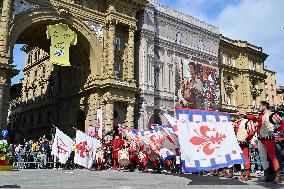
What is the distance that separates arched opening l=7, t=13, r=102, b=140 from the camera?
34.9m

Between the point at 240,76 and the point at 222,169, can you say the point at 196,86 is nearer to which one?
the point at 240,76

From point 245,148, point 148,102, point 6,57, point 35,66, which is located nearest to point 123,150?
point 245,148

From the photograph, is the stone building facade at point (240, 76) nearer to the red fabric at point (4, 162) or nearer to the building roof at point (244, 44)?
the building roof at point (244, 44)

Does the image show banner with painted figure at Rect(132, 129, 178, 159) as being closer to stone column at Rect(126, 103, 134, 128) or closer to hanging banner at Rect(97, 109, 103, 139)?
hanging banner at Rect(97, 109, 103, 139)

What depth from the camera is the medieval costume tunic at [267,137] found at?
385 inches

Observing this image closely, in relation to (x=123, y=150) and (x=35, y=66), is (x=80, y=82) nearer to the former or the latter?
(x=35, y=66)

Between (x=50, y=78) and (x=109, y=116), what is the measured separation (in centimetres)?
1480

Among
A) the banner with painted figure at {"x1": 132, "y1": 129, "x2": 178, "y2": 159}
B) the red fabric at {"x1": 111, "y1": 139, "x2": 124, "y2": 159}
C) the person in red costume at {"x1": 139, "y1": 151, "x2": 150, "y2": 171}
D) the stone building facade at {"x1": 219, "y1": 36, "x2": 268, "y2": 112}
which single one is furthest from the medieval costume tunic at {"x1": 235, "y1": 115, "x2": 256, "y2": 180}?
the stone building facade at {"x1": 219, "y1": 36, "x2": 268, "y2": 112}

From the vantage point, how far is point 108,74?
35.1m

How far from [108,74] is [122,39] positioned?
4.88 m

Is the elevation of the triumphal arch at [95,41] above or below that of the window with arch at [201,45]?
below

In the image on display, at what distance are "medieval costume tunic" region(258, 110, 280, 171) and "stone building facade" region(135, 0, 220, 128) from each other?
2676 cm

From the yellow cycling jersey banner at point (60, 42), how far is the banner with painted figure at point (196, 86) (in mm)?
14247

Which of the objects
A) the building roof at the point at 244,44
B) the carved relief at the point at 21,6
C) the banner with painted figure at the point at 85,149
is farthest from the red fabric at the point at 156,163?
the building roof at the point at 244,44
